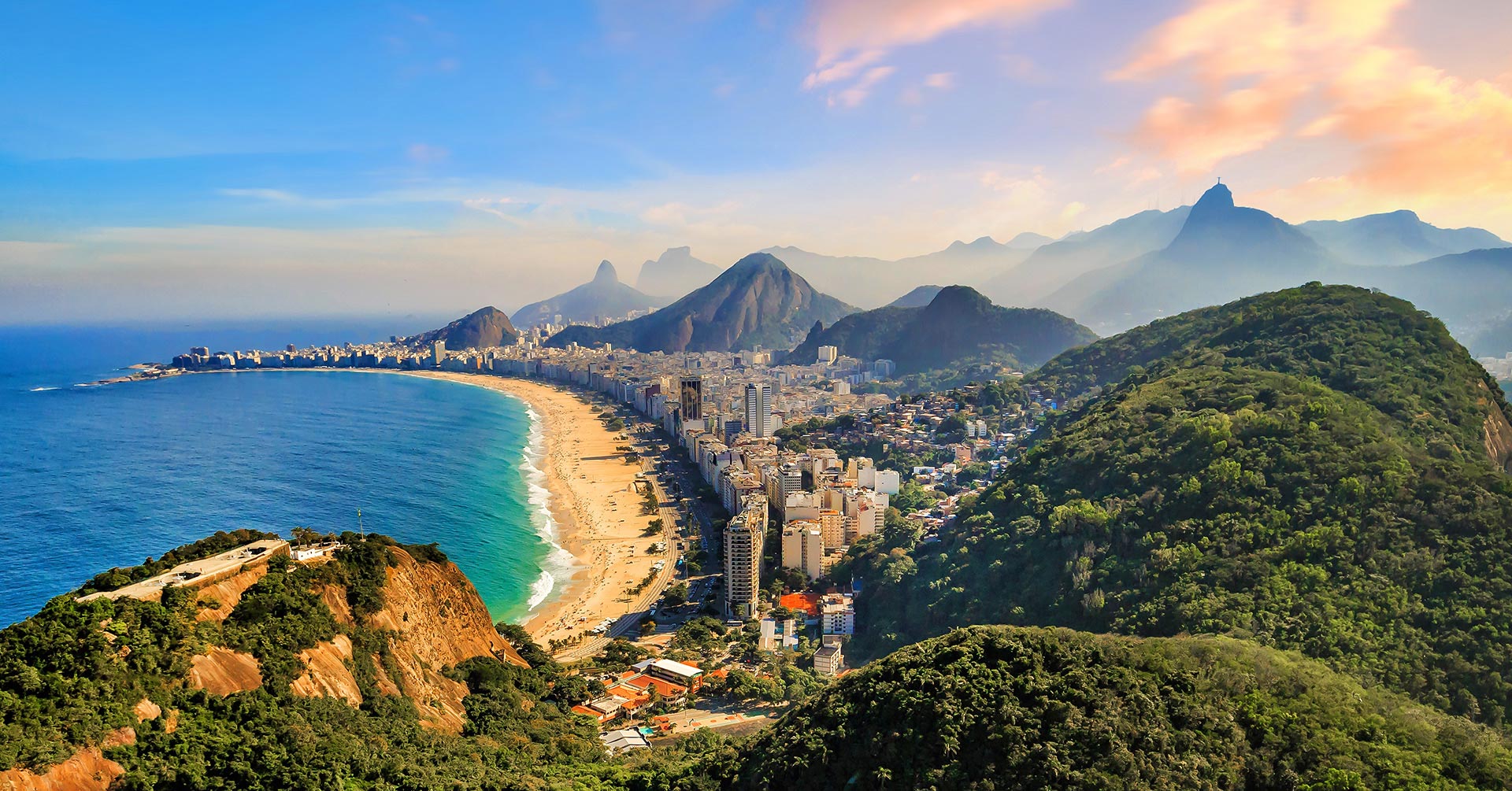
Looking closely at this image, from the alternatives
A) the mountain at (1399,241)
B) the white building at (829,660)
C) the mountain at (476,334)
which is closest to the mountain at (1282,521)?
the white building at (829,660)

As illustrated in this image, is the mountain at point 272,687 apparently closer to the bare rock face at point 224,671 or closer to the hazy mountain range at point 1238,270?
the bare rock face at point 224,671

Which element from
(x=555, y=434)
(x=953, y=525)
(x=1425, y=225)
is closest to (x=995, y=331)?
(x=555, y=434)

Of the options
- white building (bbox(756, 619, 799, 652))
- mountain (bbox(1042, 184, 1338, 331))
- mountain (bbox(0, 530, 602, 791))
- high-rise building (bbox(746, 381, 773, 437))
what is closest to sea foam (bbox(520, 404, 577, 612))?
white building (bbox(756, 619, 799, 652))

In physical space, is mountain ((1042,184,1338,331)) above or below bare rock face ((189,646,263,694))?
above

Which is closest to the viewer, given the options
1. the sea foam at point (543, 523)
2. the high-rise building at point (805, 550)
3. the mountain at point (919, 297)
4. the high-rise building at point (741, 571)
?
the high-rise building at point (741, 571)

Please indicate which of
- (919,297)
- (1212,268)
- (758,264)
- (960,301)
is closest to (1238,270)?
(1212,268)

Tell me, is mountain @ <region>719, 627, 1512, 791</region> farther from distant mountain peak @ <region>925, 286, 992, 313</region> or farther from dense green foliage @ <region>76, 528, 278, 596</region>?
distant mountain peak @ <region>925, 286, 992, 313</region>
